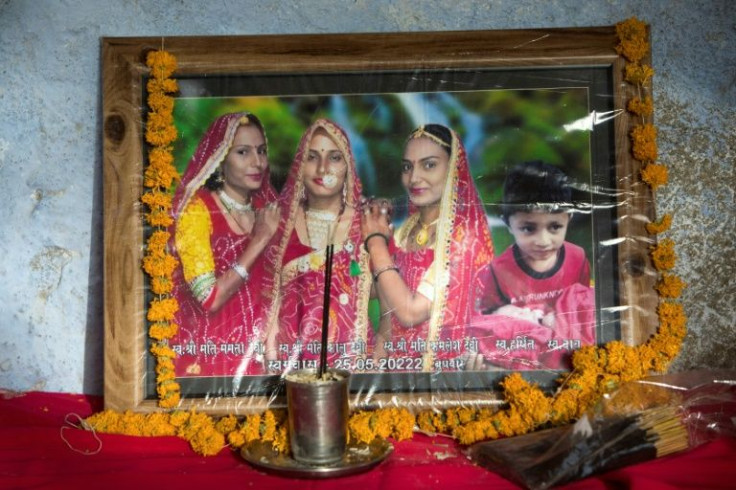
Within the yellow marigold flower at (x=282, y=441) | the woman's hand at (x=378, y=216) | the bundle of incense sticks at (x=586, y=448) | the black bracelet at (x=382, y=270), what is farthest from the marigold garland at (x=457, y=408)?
the woman's hand at (x=378, y=216)

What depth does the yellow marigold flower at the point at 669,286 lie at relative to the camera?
1.59 metres

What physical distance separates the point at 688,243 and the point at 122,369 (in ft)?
4.27

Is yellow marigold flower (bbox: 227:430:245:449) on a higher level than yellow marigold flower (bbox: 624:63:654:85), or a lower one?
lower

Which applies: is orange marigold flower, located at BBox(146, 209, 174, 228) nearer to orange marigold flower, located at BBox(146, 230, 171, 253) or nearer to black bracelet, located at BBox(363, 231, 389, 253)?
orange marigold flower, located at BBox(146, 230, 171, 253)

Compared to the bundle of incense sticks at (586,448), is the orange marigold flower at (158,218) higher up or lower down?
higher up

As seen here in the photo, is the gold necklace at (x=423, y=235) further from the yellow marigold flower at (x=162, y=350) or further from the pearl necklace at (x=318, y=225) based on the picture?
the yellow marigold flower at (x=162, y=350)

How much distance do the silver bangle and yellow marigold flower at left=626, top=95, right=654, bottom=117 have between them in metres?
0.91

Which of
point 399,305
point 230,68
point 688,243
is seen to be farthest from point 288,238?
point 688,243

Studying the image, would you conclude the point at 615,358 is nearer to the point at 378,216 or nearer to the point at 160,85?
the point at 378,216

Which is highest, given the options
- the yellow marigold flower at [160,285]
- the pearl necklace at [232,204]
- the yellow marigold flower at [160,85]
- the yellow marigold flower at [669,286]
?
the yellow marigold flower at [160,85]

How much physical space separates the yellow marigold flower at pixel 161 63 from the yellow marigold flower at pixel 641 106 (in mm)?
998

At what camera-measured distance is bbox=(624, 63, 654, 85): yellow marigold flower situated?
160cm

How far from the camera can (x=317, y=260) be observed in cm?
165

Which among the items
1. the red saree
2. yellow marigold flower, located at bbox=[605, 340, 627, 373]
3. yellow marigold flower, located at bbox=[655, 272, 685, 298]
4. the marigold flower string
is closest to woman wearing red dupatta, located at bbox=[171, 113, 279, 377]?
the red saree
